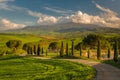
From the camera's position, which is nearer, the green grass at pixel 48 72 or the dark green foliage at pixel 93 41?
the green grass at pixel 48 72

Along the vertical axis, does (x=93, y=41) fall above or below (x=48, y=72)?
above

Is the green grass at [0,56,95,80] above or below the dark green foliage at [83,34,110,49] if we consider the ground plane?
below

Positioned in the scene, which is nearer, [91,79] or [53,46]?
[91,79]

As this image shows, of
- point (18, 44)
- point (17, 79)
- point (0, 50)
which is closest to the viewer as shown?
point (17, 79)

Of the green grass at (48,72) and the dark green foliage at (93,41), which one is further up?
the dark green foliage at (93,41)

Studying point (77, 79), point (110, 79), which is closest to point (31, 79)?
point (77, 79)

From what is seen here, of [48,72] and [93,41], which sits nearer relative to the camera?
[48,72]

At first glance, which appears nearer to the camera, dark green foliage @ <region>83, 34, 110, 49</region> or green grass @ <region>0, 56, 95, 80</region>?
green grass @ <region>0, 56, 95, 80</region>

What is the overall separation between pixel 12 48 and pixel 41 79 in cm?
13561

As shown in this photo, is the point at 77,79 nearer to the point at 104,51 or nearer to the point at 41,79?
the point at 41,79

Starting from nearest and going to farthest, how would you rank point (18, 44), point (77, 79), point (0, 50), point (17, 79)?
point (77, 79), point (17, 79), point (0, 50), point (18, 44)

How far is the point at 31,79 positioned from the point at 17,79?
8.94 ft

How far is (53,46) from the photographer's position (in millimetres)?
175250

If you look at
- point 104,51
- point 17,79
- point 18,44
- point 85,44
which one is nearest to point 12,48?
point 18,44
